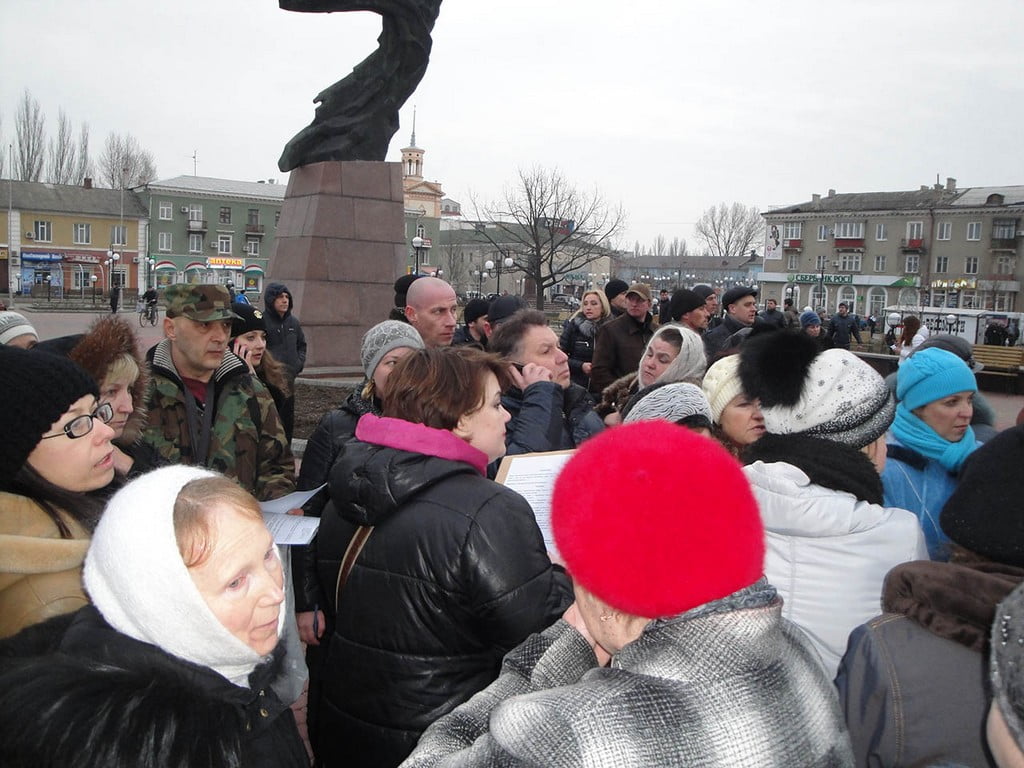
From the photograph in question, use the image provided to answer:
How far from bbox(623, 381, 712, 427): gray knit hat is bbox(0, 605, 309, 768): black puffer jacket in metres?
1.71

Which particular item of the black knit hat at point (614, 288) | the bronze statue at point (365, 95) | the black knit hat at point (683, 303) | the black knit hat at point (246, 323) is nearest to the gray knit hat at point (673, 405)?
the black knit hat at point (246, 323)

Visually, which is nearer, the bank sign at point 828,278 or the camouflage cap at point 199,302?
the camouflage cap at point 199,302

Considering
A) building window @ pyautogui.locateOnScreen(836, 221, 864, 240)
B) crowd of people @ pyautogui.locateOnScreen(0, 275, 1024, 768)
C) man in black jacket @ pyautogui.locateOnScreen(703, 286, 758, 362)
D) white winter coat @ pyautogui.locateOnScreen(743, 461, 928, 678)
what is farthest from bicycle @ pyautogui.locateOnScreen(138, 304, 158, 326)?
building window @ pyautogui.locateOnScreen(836, 221, 864, 240)

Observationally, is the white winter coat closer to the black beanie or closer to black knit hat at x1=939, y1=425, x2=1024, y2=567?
black knit hat at x1=939, y1=425, x2=1024, y2=567

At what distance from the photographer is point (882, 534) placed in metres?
1.96

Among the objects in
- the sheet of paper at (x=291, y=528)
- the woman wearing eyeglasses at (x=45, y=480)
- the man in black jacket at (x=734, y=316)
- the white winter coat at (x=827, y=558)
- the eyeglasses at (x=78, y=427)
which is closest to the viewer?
the woman wearing eyeglasses at (x=45, y=480)

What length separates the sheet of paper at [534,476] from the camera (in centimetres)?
272

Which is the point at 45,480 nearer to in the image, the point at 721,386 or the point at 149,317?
the point at 721,386

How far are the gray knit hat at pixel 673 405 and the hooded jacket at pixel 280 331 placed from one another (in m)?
5.67

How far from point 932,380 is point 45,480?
3024 mm

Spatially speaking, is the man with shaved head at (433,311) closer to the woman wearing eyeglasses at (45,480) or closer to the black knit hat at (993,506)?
the woman wearing eyeglasses at (45,480)

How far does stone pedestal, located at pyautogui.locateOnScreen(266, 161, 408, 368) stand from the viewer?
37.6 ft

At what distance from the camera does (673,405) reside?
9.69ft

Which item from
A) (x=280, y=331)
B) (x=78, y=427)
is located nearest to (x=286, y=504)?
(x=78, y=427)
